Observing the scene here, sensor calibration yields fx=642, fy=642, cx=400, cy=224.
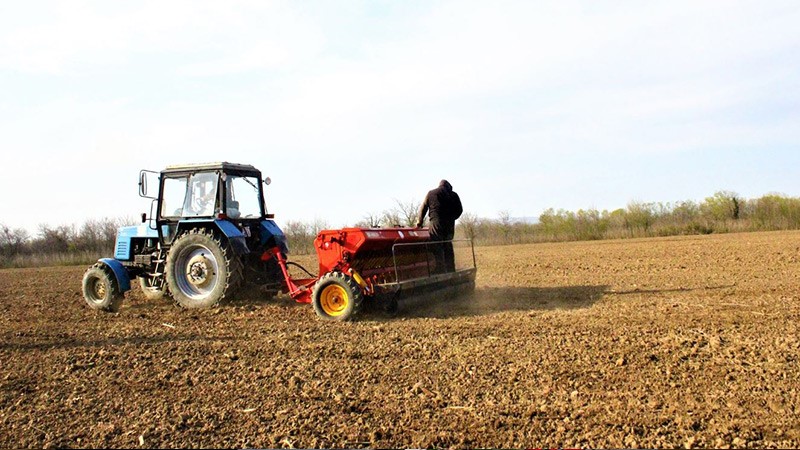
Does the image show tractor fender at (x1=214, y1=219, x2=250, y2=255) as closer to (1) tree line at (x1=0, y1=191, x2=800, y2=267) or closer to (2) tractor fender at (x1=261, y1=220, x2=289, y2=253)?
(2) tractor fender at (x1=261, y1=220, x2=289, y2=253)

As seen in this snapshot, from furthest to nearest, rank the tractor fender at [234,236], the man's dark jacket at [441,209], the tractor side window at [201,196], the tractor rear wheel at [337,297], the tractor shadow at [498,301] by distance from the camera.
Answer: the man's dark jacket at [441,209], the tractor side window at [201,196], the tractor fender at [234,236], the tractor shadow at [498,301], the tractor rear wheel at [337,297]

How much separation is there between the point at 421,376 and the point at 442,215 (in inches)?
178

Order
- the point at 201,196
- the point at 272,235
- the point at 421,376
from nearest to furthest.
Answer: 1. the point at 421,376
2. the point at 201,196
3. the point at 272,235

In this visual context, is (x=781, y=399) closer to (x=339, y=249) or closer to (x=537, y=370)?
(x=537, y=370)

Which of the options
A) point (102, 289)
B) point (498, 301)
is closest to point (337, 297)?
point (498, 301)

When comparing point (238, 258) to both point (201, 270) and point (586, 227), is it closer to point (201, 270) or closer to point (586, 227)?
point (201, 270)

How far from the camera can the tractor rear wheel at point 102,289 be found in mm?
9281

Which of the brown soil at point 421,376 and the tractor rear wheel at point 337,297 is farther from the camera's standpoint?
the tractor rear wheel at point 337,297

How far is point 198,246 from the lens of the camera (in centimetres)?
870

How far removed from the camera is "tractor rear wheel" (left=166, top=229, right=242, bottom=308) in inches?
331

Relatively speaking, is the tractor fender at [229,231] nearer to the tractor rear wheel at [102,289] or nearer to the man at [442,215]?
the tractor rear wheel at [102,289]

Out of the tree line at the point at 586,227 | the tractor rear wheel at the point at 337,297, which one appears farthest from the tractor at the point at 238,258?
the tree line at the point at 586,227

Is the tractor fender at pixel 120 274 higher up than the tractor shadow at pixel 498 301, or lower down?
higher up

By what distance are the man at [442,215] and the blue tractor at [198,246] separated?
2.15 metres
